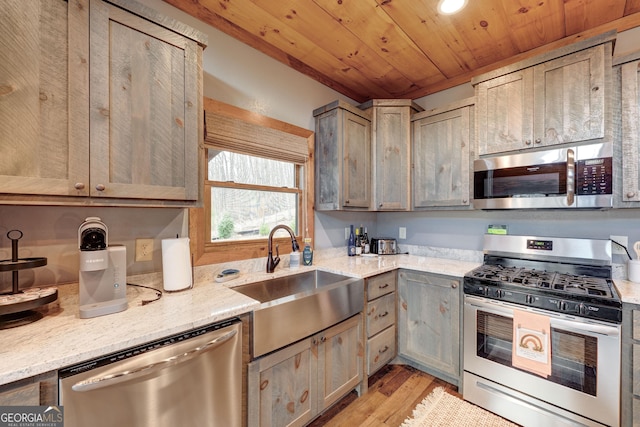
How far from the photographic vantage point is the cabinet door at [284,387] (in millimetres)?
1349

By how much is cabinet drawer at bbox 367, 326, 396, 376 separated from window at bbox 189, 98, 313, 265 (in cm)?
101

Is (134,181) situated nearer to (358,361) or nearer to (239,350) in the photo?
(239,350)

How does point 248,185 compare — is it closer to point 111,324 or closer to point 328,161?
point 328,161

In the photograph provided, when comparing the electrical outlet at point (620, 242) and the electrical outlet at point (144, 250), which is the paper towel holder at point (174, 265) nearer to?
the electrical outlet at point (144, 250)

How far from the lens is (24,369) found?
0.76 meters

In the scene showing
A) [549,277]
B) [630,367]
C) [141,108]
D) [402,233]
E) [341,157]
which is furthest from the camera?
[402,233]

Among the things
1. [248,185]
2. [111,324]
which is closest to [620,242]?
[248,185]

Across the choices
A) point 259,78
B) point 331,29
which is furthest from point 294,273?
point 331,29

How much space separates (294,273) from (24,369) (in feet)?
4.69

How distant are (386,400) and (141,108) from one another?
7.80 feet

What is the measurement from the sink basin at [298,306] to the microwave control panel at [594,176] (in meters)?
1.59

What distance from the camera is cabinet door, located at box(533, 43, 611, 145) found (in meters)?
1.71

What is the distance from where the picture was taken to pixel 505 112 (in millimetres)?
2064

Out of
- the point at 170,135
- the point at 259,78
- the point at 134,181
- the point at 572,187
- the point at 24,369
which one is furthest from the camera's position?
the point at 259,78
